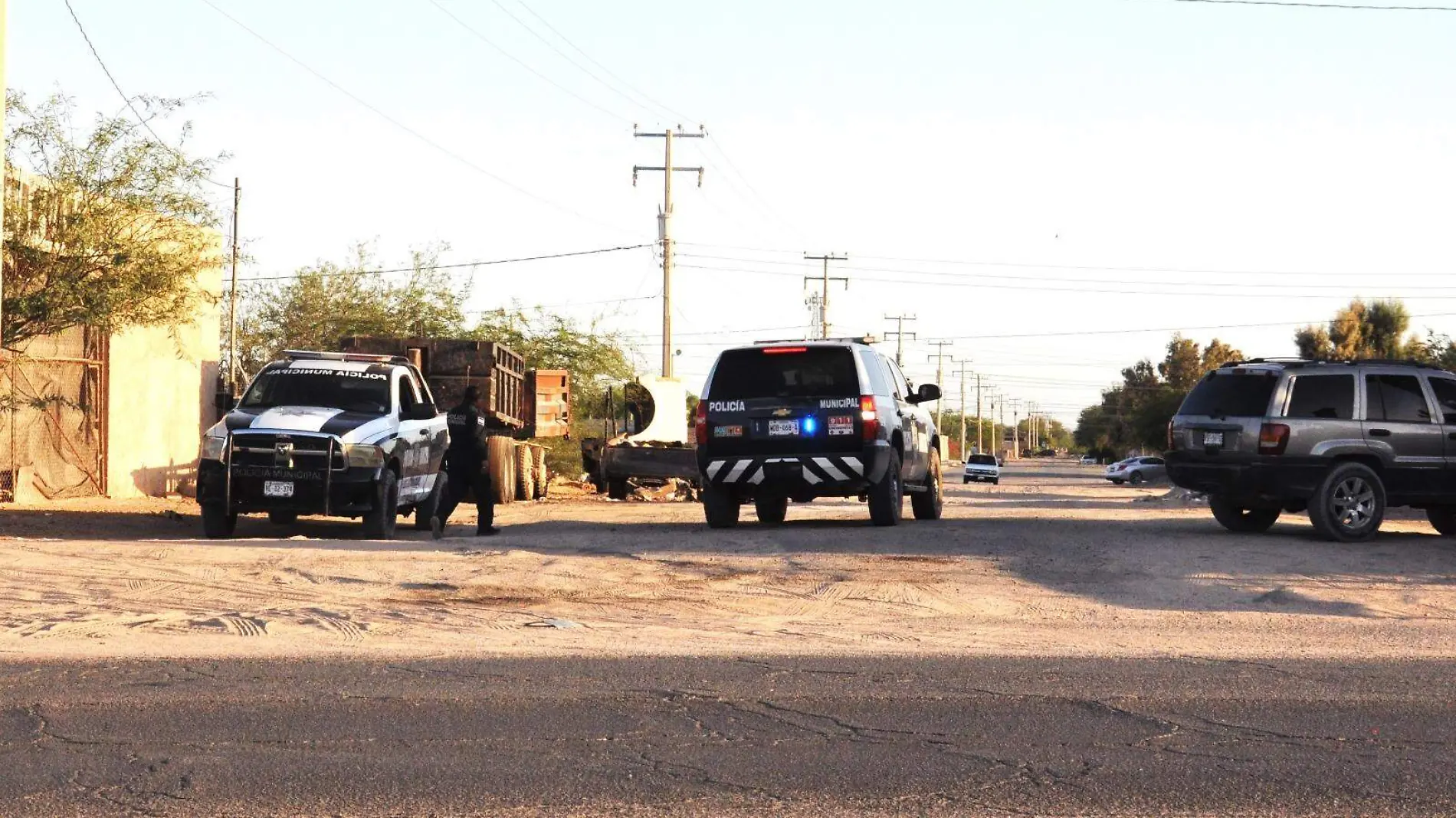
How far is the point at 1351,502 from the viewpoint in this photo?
17438 millimetres

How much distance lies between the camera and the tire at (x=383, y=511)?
1850cm

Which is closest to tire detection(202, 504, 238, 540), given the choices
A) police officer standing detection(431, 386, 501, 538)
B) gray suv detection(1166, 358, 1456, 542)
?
police officer standing detection(431, 386, 501, 538)

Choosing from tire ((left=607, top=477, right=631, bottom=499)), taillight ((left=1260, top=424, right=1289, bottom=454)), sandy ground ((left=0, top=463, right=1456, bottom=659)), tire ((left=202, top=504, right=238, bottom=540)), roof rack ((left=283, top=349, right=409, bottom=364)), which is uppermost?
roof rack ((left=283, top=349, right=409, bottom=364))

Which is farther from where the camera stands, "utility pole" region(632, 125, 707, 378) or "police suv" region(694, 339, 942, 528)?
"utility pole" region(632, 125, 707, 378)

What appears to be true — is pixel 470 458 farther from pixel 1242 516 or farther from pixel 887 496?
pixel 1242 516

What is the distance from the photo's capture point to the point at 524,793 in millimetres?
6027

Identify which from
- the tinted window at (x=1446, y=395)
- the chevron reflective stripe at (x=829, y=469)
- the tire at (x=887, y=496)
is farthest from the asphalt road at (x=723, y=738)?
the tinted window at (x=1446, y=395)

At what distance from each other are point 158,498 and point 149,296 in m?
7.16

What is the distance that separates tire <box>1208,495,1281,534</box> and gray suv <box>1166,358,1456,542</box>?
0.77 m

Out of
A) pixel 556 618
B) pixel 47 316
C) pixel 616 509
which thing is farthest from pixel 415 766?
pixel 616 509

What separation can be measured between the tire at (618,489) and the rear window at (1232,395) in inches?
650

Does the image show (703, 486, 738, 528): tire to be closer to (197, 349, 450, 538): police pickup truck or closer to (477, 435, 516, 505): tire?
(197, 349, 450, 538): police pickup truck

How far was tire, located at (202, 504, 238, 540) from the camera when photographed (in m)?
18.3

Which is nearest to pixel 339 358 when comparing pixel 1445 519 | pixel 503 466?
pixel 503 466
